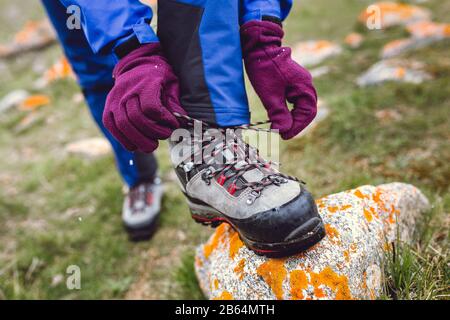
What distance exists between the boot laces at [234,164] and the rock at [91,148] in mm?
3039

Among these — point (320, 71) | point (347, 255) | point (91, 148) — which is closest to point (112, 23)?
point (347, 255)

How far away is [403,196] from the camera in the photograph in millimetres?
1723

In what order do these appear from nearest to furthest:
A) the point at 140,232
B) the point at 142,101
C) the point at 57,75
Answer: the point at 142,101
the point at 140,232
the point at 57,75

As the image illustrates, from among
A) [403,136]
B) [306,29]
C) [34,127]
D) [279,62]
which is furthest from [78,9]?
[306,29]

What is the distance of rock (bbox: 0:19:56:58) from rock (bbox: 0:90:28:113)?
3331mm

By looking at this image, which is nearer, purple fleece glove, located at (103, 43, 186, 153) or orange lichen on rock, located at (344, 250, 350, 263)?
purple fleece glove, located at (103, 43, 186, 153)

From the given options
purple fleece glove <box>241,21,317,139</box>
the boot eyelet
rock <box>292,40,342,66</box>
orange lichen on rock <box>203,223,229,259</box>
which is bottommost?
rock <box>292,40,342,66</box>

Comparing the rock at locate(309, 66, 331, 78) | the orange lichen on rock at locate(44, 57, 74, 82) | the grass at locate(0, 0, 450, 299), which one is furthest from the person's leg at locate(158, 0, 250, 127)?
the orange lichen on rock at locate(44, 57, 74, 82)

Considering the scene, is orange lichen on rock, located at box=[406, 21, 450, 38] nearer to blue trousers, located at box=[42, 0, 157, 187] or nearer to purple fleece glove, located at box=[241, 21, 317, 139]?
purple fleece glove, located at box=[241, 21, 317, 139]

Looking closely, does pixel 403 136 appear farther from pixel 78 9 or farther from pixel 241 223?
pixel 78 9

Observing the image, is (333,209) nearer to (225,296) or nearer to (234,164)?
(234,164)

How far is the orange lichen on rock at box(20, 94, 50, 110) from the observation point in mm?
6281

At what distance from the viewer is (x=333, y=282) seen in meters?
1.32

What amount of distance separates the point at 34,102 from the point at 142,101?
607 cm
